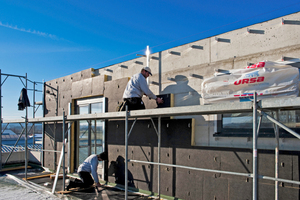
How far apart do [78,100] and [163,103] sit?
4.48m

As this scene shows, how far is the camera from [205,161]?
16.9 ft

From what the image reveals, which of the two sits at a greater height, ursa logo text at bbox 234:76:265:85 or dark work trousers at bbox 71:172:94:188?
ursa logo text at bbox 234:76:265:85

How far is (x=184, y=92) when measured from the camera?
5852mm

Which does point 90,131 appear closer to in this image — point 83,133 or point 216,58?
point 83,133

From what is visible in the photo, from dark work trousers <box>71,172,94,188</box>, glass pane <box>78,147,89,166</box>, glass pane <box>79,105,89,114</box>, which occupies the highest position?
glass pane <box>79,105,89,114</box>

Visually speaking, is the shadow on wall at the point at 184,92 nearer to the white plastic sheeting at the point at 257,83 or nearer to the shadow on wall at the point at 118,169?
the white plastic sheeting at the point at 257,83

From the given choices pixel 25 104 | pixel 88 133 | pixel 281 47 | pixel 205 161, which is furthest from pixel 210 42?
pixel 25 104

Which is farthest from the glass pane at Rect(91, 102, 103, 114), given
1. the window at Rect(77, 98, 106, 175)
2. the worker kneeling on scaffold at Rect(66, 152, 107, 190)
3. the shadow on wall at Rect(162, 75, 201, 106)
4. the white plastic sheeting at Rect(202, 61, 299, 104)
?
the white plastic sheeting at Rect(202, 61, 299, 104)

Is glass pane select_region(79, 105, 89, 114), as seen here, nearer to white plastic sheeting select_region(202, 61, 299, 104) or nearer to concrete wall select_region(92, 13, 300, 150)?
concrete wall select_region(92, 13, 300, 150)

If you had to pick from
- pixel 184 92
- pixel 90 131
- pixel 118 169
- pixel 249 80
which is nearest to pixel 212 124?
pixel 184 92

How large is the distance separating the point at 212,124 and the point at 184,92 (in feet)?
3.67

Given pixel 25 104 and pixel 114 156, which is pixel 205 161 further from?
pixel 25 104

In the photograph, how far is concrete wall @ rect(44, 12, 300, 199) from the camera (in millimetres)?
4352

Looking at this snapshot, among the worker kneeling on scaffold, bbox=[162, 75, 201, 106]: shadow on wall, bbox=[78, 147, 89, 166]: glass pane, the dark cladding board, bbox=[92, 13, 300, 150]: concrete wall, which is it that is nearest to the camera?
the dark cladding board
